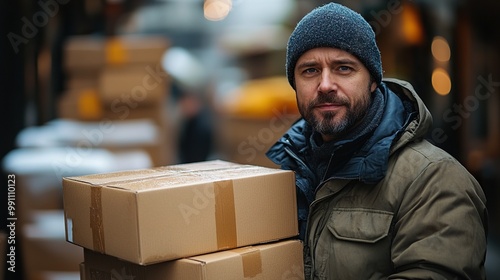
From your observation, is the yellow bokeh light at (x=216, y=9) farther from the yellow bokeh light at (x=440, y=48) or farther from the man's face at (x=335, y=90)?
the man's face at (x=335, y=90)

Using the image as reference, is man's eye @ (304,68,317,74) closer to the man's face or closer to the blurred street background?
the man's face

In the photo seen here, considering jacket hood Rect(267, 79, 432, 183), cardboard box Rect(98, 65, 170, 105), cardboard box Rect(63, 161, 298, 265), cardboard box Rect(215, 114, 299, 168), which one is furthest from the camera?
cardboard box Rect(215, 114, 299, 168)

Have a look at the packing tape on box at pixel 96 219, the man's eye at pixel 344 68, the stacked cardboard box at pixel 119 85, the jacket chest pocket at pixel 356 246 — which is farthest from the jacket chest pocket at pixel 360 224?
the stacked cardboard box at pixel 119 85

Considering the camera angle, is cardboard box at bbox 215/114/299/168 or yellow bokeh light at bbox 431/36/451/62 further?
yellow bokeh light at bbox 431/36/451/62

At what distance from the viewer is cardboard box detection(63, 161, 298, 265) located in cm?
189

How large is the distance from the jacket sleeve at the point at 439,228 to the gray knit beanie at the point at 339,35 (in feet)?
1.53

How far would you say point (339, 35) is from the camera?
2.27 m

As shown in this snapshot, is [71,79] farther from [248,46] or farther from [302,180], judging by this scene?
[302,180]

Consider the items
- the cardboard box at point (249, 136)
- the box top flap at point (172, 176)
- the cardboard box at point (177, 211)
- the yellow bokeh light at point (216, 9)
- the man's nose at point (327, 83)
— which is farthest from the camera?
the yellow bokeh light at point (216, 9)

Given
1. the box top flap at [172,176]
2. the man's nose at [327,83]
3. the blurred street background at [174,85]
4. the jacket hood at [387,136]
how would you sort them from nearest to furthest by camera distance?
the box top flap at [172,176] < the jacket hood at [387,136] < the man's nose at [327,83] < the blurred street background at [174,85]

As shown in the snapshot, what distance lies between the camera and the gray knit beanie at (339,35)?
7.45 ft

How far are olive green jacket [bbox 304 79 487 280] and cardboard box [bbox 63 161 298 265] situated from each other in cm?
14

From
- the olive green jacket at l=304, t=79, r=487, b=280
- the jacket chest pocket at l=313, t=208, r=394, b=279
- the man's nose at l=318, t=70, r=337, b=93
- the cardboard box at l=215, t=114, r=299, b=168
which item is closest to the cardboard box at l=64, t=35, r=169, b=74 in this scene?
the cardboard box at l=215, t=114, r=299, b=168

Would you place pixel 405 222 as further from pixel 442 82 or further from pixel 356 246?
pixel 442 82
